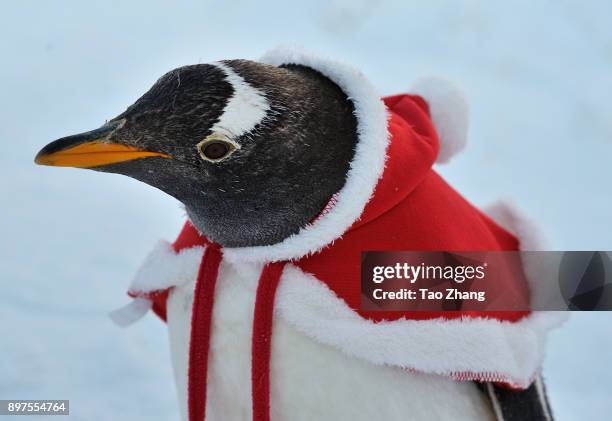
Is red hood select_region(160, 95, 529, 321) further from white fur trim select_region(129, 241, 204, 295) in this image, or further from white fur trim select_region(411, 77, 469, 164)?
white fur trim select_region(411, 77, 469, 164)

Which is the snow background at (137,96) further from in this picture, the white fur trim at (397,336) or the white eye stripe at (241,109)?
the white eye stripe at (241,109)

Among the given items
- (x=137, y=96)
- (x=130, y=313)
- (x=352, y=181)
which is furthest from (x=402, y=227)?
(x=137, y=96)

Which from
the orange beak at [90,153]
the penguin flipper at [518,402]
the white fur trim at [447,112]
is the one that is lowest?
the penguin flipper at [518,402]

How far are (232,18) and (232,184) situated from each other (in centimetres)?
139

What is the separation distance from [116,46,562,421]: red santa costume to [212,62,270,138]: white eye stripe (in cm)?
13

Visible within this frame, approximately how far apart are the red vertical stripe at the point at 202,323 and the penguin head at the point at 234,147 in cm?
6

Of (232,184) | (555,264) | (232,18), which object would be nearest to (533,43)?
(232,18)

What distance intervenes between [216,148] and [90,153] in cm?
13

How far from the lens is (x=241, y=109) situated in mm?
764

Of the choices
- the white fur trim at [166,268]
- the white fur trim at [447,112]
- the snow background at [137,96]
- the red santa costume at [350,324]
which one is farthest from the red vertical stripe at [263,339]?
the snow background at [137,96]

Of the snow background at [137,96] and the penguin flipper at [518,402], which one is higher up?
the snow background at [137,96]

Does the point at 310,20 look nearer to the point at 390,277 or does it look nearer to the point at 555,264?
the point at 555,264

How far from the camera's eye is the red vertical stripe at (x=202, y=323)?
896 millimetres

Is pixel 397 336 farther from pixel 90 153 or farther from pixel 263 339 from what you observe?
pixel 90 153
